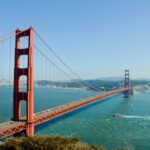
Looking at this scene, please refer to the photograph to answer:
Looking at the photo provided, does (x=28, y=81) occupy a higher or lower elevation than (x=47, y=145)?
higher

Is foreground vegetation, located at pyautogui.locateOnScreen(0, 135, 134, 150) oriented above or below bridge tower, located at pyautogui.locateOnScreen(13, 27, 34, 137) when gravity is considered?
below

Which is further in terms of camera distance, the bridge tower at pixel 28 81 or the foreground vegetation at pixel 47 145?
the bridge tower at pixel 28 81

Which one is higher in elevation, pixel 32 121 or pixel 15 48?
pixel 15 48

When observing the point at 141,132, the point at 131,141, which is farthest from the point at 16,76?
the point at 141,132

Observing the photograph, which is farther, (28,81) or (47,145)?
(28,81)

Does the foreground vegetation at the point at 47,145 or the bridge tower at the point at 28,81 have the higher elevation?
the bridge tower at the point at 28,81

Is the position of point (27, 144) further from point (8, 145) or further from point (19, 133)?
point (19, 133)

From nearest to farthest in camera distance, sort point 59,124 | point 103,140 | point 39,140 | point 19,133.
A: point 39,140
point 19,133
point 103,140
point 59,124

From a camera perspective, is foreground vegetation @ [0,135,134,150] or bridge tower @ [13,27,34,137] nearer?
foreground vegetation @ [0,135,134,150]
